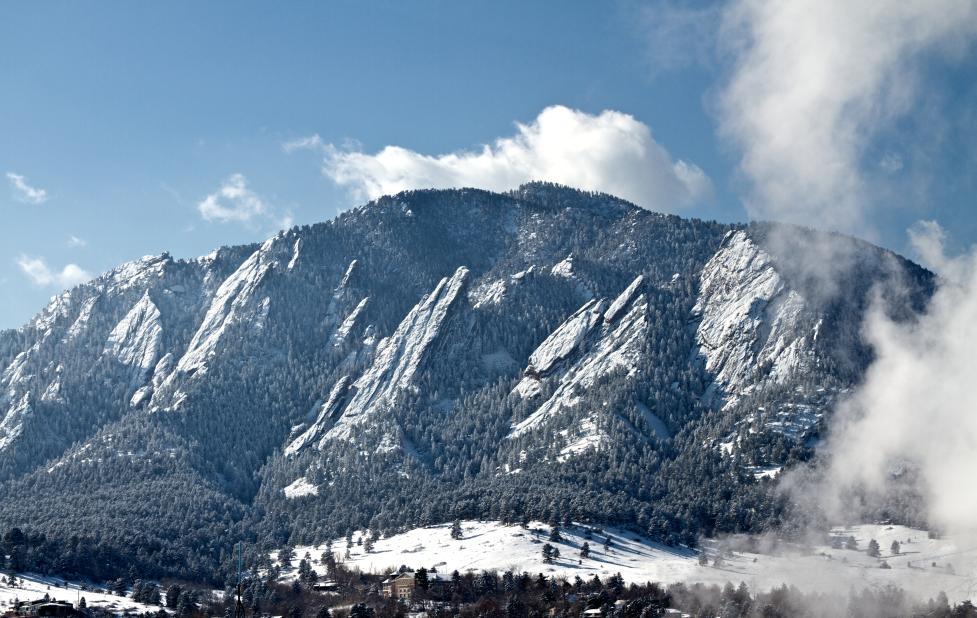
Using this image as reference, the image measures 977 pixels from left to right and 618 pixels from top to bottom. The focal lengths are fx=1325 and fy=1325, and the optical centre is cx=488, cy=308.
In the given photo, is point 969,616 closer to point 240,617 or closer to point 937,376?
point 937,376

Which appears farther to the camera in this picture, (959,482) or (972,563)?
(972,563)

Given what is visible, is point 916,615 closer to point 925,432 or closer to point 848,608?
Result: point 848,608

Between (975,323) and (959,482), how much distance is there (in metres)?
35.0

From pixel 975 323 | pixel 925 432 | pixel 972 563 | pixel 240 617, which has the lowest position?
pixel 240 617

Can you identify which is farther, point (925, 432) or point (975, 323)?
point (975, 323)

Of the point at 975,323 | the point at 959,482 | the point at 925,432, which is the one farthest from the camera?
the point at 975,323

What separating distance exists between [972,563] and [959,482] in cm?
2988

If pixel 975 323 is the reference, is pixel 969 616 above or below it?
below

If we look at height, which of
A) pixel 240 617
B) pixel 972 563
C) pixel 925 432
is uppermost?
pixel 925 432

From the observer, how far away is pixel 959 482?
567 ft

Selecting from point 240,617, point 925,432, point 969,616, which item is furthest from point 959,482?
point 240,617

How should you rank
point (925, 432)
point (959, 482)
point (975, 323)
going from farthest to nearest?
point (975, 323)
point (925, 432)
point (959, 482)

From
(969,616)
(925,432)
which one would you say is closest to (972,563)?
(969,616)

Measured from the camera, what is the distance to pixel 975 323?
19862 centimetres
